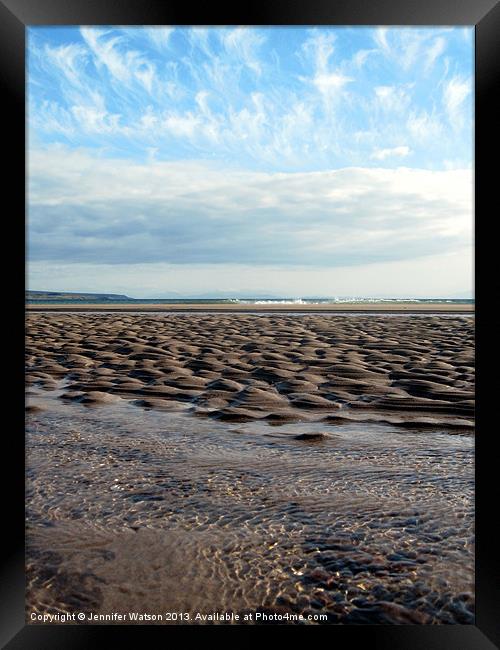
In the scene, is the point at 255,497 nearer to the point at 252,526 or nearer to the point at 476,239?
the point at 252,526

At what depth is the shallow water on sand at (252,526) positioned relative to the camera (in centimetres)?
213

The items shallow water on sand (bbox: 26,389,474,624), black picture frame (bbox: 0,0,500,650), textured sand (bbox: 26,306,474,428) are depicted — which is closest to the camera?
black picture frame (bbox: 0,0,500,650)

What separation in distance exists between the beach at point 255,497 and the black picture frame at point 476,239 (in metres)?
0.20

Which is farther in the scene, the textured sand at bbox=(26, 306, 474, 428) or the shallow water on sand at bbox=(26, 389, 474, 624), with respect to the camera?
the textured sand at bbox=(26, 306, 474, 428)

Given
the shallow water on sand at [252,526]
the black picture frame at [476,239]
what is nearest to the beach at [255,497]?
the shallow water on sand at [252,526]

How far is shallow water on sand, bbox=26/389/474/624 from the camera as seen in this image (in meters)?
2.13

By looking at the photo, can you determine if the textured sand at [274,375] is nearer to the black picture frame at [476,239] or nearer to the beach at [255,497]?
the beach at [255,497]

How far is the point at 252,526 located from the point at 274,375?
194 inches

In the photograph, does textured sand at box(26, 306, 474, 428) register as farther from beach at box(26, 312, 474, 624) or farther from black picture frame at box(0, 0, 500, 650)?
black picture frame at box(0, 0, 500, 650)

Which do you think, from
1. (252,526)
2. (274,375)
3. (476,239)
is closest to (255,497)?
(252,526)

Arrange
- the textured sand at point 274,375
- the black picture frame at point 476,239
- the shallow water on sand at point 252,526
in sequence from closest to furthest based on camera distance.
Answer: the black picture frame at point 476,239
the shallow water on sand at point 252,526
the textured sand at point 274,375

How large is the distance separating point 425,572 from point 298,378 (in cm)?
509

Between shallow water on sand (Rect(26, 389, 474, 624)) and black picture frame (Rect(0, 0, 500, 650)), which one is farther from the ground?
black picture frame (Rect(0, 0, 500, 650))

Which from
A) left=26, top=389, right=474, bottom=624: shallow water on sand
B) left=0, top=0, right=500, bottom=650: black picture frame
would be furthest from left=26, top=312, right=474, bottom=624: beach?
left=0, top=0, right=500, bottom=650: black picture frame
